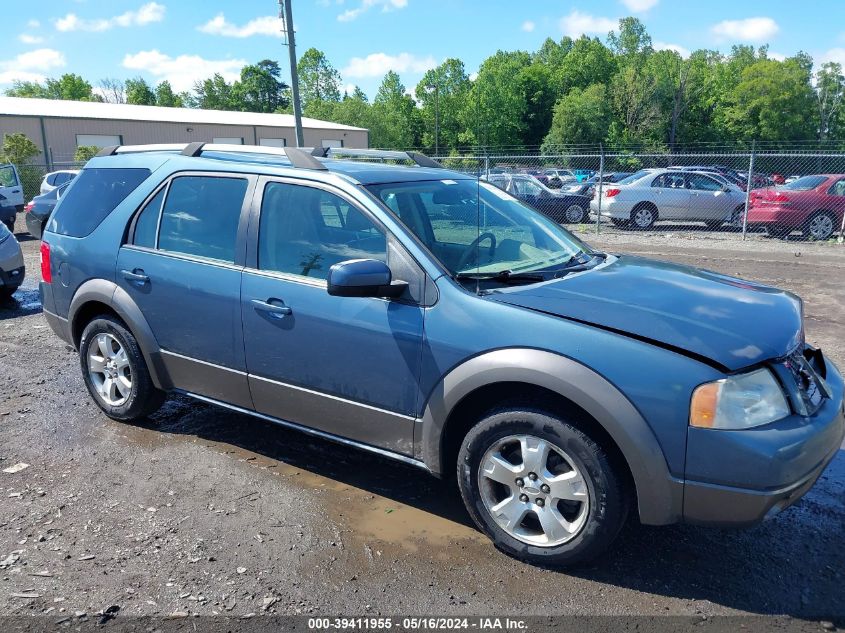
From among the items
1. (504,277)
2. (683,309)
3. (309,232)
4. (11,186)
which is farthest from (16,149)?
(683,309)

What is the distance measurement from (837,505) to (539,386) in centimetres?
202

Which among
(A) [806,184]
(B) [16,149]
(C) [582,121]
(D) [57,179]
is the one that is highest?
(C) [582,121]

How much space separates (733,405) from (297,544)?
210cm

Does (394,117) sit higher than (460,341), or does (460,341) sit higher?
(394,117)

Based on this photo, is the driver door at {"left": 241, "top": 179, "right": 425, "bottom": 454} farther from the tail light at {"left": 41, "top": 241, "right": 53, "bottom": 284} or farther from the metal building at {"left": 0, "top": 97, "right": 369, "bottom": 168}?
the metal building at {"left": 0, "top": 97, "right": 369, "bottom": 168}

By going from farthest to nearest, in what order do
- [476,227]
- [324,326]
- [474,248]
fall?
[476,227] → [474,248] → [324,326]

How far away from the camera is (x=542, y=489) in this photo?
308 centimetres

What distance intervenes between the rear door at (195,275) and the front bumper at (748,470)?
8.19 feet

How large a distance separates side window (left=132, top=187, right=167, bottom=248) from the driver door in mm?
927

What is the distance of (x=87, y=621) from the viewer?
112 inches

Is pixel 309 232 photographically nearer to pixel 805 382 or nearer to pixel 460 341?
pixel 460 341

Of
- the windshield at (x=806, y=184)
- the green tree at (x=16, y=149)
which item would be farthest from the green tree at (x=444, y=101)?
the windshield at (x=806, y=184)

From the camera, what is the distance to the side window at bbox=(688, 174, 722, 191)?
1730 centimetres

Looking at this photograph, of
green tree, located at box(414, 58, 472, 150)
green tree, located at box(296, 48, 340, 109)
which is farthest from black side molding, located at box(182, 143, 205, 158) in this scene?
green tree, located at box(296, 48, 340, 109)
